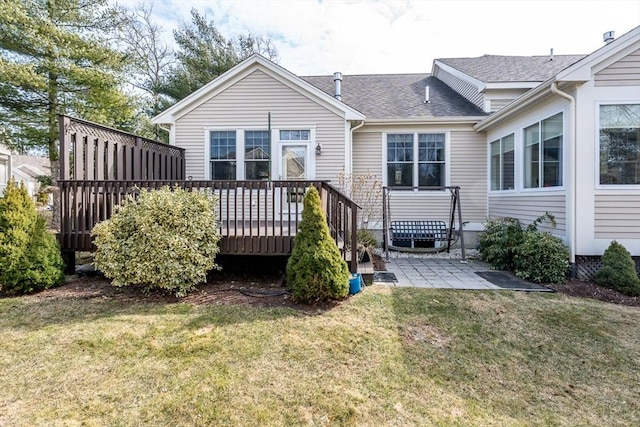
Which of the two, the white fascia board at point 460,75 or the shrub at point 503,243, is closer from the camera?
the shrub at point 503,243

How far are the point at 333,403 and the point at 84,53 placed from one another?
14.6m

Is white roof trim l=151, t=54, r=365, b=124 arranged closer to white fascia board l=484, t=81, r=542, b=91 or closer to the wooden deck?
the wooden deck

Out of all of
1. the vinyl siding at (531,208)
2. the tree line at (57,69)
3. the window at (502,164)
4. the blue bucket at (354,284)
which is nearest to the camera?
the blue bucket at (354,284)

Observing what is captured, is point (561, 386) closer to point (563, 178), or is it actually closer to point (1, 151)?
point (563, 178)

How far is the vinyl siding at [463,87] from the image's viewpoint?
Answer: 377 inches

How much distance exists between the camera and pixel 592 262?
557 centimetres

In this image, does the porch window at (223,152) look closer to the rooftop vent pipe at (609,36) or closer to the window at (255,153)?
the window at (255,153)

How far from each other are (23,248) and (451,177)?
926 cm

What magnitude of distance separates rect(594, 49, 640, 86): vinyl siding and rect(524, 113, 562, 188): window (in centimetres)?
77

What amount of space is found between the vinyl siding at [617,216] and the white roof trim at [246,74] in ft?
16.7

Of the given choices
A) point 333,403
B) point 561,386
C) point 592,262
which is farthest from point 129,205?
point 592,262

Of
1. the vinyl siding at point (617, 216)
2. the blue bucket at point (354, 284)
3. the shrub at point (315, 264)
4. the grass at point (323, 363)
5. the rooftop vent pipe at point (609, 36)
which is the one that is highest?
the rooftop vent pipe at point (609, 36)

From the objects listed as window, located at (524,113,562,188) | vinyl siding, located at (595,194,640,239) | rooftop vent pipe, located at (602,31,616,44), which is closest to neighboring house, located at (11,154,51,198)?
window, located at (524,113,562,188)

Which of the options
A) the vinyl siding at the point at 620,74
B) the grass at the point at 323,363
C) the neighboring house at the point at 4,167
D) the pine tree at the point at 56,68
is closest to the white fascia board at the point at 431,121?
the vinyl siding at the point at 620,74
